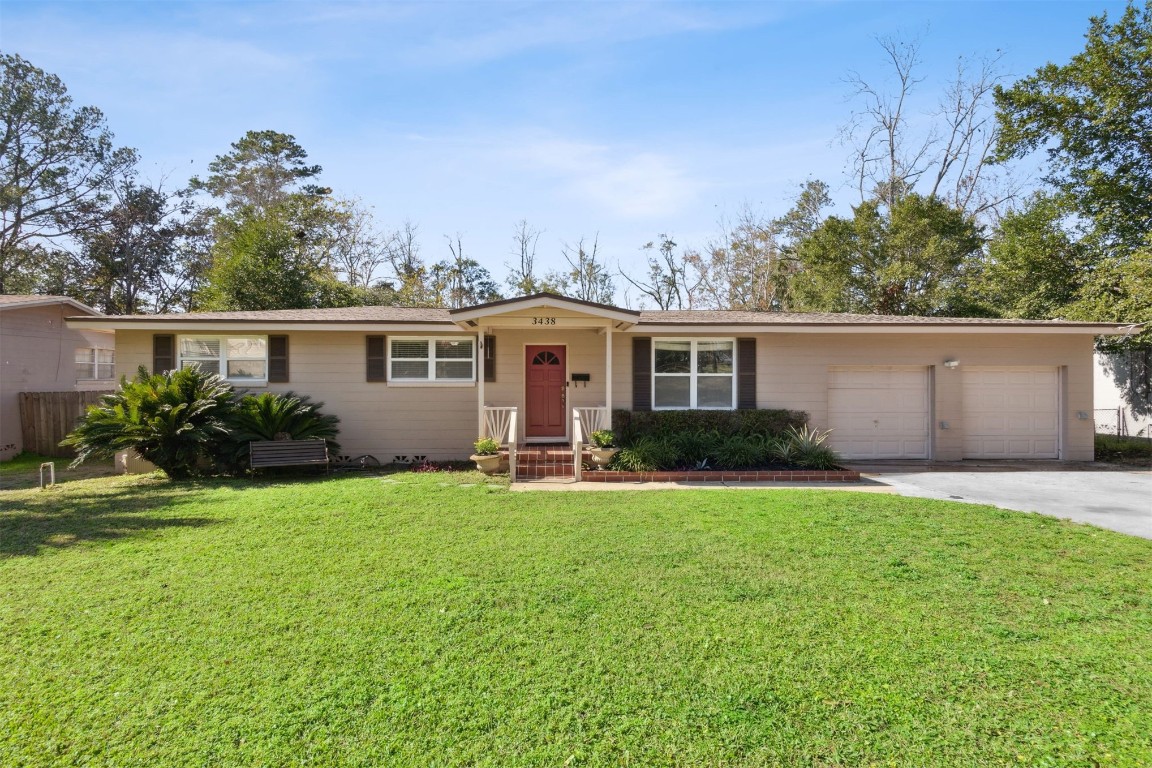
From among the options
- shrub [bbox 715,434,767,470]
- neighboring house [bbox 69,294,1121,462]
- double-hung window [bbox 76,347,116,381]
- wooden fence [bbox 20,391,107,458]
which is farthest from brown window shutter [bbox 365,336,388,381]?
double-hung window [bbox 76,347,116,381]

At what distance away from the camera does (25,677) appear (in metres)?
3.11

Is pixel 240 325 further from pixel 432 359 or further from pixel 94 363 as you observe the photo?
pixel 94 363

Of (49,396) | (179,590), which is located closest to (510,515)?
(179,590)

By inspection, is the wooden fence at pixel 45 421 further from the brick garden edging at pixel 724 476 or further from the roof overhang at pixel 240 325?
the brick garden edging at pixel 724 476

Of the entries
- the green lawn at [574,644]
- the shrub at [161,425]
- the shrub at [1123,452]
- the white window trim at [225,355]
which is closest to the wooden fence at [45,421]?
the white window trim at [225,355]

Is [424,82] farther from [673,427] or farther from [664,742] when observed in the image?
[664,742]

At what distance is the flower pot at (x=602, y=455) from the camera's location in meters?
9.25

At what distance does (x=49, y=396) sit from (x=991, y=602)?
1651cm

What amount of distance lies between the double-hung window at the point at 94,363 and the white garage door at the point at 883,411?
17956 millimetres

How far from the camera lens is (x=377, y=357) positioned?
428 inches

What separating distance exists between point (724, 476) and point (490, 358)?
4.79 meters

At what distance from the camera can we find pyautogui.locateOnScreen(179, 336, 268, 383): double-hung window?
35.6 ft

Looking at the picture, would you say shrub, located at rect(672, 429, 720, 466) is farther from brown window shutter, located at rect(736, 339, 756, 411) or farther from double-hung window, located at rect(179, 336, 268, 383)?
double-hung window, located at rect(179, 336, 268, 383)

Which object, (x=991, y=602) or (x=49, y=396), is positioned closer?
(x=991, y=602)
